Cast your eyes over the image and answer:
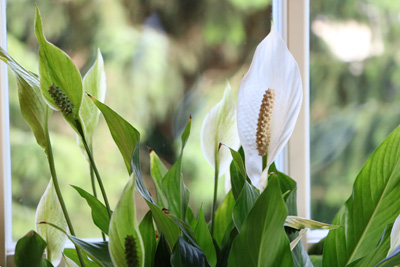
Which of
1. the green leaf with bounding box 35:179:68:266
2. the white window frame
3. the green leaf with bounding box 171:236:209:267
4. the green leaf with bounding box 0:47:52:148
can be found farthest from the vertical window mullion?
the green leaf with bounding box 171:236:209:267

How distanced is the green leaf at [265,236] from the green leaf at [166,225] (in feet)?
0.23

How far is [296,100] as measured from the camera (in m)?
0.46

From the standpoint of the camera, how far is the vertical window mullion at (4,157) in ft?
2.45

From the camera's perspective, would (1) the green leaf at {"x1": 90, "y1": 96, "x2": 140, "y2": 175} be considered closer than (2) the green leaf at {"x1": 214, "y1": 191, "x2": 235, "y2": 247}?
Yes

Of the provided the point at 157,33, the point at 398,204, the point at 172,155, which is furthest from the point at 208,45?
the point at 398,204

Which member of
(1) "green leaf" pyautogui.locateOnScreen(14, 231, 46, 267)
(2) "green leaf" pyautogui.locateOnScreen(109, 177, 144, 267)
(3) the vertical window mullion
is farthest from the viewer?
(3) the vertical window mullion

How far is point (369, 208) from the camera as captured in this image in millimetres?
550

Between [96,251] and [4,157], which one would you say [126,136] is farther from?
[4,157]

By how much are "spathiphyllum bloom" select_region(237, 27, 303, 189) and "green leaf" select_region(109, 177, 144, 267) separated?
0.12 meters

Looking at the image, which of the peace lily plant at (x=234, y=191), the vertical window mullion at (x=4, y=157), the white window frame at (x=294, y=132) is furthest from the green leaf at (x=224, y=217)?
the vertical window mullion at (x=4, y=157)

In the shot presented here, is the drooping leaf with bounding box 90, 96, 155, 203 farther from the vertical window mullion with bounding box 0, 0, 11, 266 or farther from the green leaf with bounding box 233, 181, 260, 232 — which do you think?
the vertical window mullion with bounding box 0, 0, 11, 266

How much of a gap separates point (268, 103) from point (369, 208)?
0.59ft

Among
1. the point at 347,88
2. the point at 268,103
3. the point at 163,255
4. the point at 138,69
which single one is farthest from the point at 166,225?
the point at 347,88

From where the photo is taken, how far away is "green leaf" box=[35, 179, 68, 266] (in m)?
0.59
